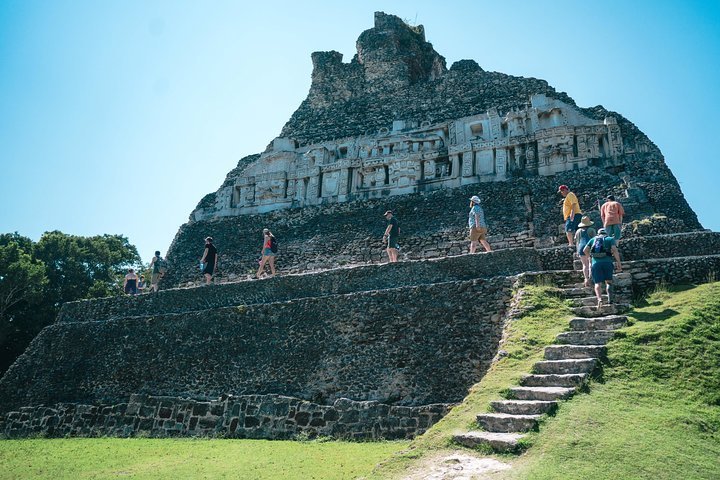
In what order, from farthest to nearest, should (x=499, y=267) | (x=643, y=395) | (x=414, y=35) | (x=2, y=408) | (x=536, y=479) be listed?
(x=414, y=35) < (x=2, y=408) < (x=499, y=267) < (x=643, y=395) < (x=536, y=479)

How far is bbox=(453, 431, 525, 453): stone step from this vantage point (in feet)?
21.4

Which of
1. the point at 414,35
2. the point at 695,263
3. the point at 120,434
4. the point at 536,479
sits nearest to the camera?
the point at 536,479

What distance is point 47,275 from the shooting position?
100 ft

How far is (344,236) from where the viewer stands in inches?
834

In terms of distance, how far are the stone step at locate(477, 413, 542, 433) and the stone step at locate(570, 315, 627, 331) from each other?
107 inches

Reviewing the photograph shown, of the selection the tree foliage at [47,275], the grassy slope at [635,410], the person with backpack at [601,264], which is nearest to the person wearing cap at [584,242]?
the person with backpack at [601,264]

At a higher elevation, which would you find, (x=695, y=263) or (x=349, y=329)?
(x=695, y=263)

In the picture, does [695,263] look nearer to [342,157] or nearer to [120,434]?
[120,434]

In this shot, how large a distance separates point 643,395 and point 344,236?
574 inches

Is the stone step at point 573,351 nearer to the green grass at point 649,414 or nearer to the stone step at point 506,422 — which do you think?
the green grass at point 649,414

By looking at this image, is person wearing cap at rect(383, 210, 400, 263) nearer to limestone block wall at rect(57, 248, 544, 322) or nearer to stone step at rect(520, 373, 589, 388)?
limestone block wall at rect(57, 248, 544, 322)

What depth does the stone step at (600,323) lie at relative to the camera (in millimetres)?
9125

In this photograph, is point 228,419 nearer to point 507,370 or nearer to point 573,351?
point 507,370

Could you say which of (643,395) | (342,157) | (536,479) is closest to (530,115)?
(342,157)
